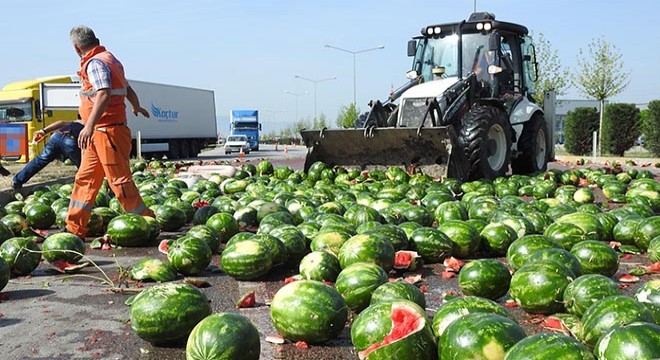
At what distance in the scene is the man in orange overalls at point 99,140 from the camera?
22.2 feet

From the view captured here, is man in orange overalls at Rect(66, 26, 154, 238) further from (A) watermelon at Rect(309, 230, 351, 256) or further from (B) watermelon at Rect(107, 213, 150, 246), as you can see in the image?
(A) watermelon at Rect(309, 230, 351, 256)

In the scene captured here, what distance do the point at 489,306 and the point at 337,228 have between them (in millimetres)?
2591

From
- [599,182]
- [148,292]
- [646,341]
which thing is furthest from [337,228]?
[599,182]

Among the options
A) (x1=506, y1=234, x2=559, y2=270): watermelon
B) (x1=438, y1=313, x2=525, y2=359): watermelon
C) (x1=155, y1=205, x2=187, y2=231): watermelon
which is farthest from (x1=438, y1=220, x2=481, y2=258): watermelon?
(x1=155, y1=205, x2=187, y2=231): watermelon

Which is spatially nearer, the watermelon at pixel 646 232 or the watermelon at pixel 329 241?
the watermelon at pixel 329 241

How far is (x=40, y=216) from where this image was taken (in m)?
7.52

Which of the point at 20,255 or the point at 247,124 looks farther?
the point at 247,124

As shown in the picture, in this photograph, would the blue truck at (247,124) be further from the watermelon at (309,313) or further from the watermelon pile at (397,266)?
the watermelon at (309,313)

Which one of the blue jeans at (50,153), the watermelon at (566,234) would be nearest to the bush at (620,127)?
the blue jeans at (50,153)

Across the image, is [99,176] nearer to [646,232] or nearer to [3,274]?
[3,274]

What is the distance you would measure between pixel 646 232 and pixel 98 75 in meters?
5.68

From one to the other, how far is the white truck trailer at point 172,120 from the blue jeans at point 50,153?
1737 centimetres

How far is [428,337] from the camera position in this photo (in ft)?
9.66

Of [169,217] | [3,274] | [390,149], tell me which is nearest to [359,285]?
[3,274]
